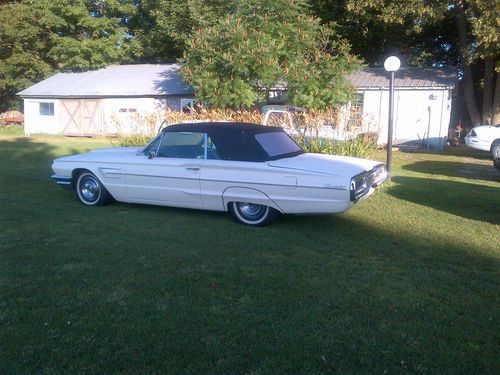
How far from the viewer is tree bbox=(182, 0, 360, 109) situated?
16422 millimetres

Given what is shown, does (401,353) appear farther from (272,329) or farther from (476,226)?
(476,226)

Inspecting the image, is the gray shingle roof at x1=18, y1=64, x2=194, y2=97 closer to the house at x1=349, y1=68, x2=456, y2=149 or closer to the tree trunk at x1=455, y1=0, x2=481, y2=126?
the house at x1=349, y1=68, x2=456, y2=149

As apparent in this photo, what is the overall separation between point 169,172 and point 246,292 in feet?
10.5

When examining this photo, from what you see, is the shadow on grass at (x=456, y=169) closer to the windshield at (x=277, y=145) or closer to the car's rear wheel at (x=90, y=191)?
the windshield at (x=277, y=145)

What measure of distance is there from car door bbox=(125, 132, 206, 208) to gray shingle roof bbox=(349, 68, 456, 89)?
48.4ft

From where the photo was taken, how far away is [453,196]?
930cm

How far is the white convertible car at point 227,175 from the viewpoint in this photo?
6344 millimetres

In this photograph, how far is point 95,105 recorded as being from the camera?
27.5 metres

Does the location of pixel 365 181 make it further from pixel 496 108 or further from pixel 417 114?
pixel 496 108

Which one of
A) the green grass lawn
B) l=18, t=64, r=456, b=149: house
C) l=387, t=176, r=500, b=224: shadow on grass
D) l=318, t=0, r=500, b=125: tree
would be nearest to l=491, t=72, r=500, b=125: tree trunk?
l=318, t=0, r=500, b=125: tree

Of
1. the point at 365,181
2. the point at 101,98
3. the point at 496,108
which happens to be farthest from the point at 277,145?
the point at 101,98

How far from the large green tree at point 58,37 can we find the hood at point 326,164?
1070 inches

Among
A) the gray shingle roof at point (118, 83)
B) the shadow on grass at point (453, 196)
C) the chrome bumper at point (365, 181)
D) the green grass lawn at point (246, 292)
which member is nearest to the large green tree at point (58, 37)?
the gray shingle roof at point (118, 83)

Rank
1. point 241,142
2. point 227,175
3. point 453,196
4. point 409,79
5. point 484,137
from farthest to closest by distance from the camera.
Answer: point 409,79 → point 484,137 → point 453,196 → point 241,142 → point 227,175
